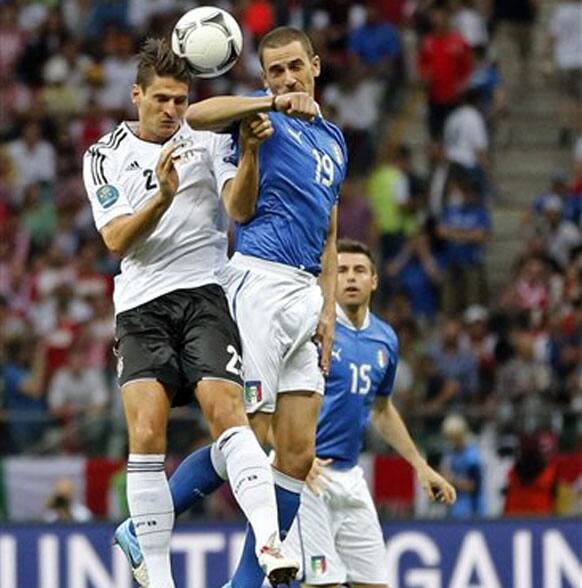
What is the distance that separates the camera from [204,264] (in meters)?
9.78

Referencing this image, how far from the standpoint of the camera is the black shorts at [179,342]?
31.3 ft

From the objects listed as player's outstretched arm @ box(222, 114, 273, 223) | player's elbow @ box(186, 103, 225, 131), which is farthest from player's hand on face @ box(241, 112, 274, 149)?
player's elbow @ box(186, 103, 225, 131)

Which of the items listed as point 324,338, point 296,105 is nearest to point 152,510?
point 324,338

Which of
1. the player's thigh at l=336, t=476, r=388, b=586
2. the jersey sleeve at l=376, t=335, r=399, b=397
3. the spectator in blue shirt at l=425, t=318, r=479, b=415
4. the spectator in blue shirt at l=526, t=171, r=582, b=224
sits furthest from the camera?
the spectator in blue shirt at l=526, t=171, r=582, b=224

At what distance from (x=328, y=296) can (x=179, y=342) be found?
2.69 ft

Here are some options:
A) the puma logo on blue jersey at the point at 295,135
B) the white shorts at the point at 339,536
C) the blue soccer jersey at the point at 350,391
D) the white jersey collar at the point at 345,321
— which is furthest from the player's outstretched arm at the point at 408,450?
the puma logo on blue jersey at the point at 295,135

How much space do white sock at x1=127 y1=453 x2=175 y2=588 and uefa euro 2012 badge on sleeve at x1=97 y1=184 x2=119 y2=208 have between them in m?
1.08

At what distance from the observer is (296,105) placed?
29.4ft

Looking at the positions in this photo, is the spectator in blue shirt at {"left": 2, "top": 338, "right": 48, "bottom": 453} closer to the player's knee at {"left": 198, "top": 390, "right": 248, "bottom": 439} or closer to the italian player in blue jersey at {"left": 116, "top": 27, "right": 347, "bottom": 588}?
the italian player in blue jersey at {"left": 116, "top": 27, "right": 347, "bottom": 588}

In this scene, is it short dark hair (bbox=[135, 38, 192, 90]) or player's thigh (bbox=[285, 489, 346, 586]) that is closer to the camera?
short dark hair (bbox=[135, 38, 192, 90])

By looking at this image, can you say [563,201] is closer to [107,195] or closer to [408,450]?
[408,450]

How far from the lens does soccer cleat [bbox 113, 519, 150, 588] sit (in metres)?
9.70

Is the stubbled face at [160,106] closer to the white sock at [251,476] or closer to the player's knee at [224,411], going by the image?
the player's knee at [224,411]

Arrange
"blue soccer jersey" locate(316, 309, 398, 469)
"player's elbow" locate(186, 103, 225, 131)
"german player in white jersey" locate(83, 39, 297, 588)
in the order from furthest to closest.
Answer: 1. "blue soccer jersey" locate(316, 309, 398, 469)
2. "german player in white jersey" locate(83, 39, 297, 588)
3. "player's elbow" locate(186, 103, 225, 131)
